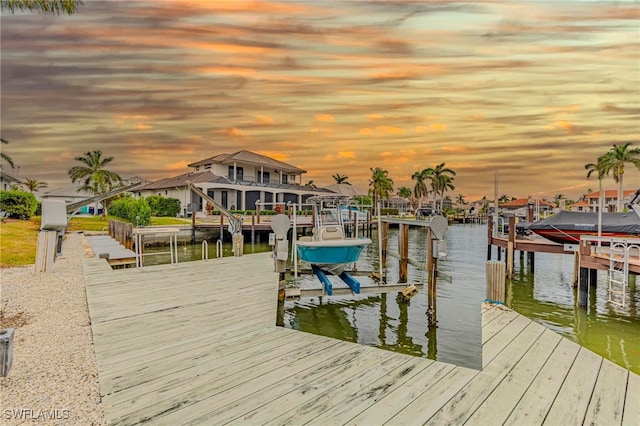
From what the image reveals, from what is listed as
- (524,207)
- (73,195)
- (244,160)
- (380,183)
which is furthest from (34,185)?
(524,207)

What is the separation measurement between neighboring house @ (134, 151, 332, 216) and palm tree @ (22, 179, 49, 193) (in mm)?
25119

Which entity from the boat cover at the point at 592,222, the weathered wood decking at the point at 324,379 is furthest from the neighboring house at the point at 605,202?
the weathered wood decking at the point at 324,379

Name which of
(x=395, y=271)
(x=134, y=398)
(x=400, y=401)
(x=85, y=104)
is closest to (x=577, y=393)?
(x=400, y=401)

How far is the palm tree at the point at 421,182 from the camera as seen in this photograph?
3024 inches

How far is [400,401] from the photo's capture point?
3221mm

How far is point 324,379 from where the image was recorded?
3.63 meters

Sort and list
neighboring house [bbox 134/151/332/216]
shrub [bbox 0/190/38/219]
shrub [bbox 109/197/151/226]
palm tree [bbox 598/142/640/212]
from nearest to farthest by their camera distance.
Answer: shrub [bbox 0/190/38/219] → shrub [bbox 109/197/151/226] → palm tree [bbox 598/142/640/212] → neighboring house [bbox 134/151/332/216]

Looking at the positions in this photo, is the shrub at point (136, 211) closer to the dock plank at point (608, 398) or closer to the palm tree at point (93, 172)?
the palm tree at point (93, 172)

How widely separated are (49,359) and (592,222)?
2068 cm

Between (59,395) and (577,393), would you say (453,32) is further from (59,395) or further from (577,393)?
(59,395)

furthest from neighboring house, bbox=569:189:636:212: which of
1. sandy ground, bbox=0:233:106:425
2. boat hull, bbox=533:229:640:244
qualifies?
sandy ground, bbox=0:233:106:425

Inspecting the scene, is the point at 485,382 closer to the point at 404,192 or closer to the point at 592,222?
the point at 592,222

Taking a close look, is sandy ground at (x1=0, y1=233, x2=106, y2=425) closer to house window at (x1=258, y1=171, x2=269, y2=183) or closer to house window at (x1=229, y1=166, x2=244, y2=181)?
house window at (x1=229, y1=166, x2=244, y2=181)

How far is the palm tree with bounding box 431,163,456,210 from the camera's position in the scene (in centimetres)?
7588
